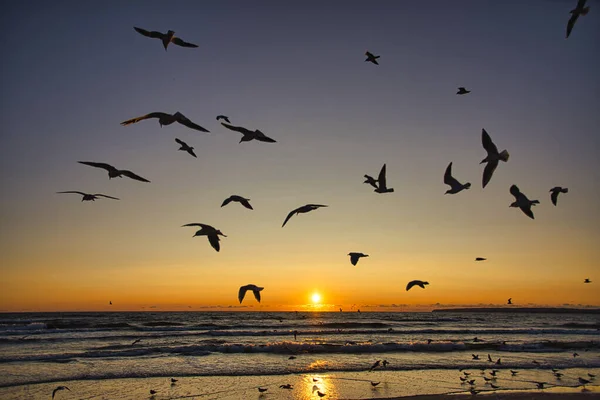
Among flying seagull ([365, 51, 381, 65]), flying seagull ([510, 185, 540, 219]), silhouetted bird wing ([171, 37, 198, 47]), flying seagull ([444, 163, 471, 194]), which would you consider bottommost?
flying seagull ([510, 185, 540, 219])

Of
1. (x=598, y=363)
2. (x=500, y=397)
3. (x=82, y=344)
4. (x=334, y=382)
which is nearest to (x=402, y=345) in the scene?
(x=598, y=363)

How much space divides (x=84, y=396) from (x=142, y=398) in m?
1.56

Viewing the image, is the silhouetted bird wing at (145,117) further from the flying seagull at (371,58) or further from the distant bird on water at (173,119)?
the flying seagull at (371,58)

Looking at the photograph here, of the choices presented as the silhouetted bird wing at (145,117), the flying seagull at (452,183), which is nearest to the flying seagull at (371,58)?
the flying seagull at (452,183)

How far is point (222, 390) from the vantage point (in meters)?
12.4

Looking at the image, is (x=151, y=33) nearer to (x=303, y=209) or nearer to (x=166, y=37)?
(x=166, y=37)

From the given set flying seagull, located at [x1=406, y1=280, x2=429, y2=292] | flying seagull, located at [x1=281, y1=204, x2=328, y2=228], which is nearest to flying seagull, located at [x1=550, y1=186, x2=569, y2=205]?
flying seagull, located at [x1=406, y1=280, x2=429, y2=292]

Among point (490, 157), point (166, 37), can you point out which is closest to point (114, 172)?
point (166, 37)

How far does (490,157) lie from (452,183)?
1292 millimetres

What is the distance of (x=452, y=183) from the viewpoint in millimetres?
8719

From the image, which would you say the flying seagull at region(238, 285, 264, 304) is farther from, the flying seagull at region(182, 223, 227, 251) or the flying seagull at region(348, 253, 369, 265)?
the flying seagull at region(348, 253, 369, 265)

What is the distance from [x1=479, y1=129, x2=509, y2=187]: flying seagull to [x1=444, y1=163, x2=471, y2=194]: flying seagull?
910mm

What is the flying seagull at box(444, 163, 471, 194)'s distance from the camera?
849 cm

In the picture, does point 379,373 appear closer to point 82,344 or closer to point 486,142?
point 486,142
